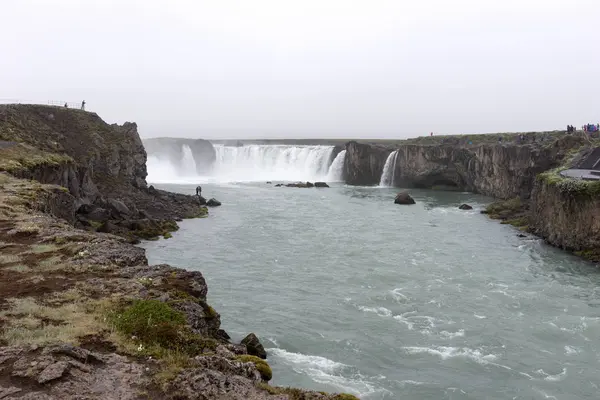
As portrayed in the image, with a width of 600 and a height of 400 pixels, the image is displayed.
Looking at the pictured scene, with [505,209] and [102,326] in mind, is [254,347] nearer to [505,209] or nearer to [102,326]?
[102,326]

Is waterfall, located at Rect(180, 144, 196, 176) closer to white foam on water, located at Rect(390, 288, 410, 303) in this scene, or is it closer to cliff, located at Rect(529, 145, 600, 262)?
cliff, located at Rect(529, 145, 600, 262)

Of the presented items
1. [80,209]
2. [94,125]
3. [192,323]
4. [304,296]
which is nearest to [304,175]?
[94,125]

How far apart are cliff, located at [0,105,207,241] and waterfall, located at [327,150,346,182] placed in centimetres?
3892

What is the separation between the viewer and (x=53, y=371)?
7.83 m

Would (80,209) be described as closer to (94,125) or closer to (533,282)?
(94,125)

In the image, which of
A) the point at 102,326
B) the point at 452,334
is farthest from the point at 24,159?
the point at 452,334

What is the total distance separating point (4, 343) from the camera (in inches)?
→ 347

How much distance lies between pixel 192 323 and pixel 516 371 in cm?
1119

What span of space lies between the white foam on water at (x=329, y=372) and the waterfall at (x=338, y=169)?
73220 millimetres

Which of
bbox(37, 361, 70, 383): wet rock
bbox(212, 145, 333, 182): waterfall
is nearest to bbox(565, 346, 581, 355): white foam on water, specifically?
bbox(37, 361, 70, 383): wet rock

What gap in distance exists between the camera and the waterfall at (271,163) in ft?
308

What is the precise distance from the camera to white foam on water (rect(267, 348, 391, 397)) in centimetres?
1425

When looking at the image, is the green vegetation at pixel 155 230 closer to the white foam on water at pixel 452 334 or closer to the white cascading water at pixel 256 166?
the white foam on water at pixel 452 334

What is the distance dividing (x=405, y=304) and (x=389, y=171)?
202ft
